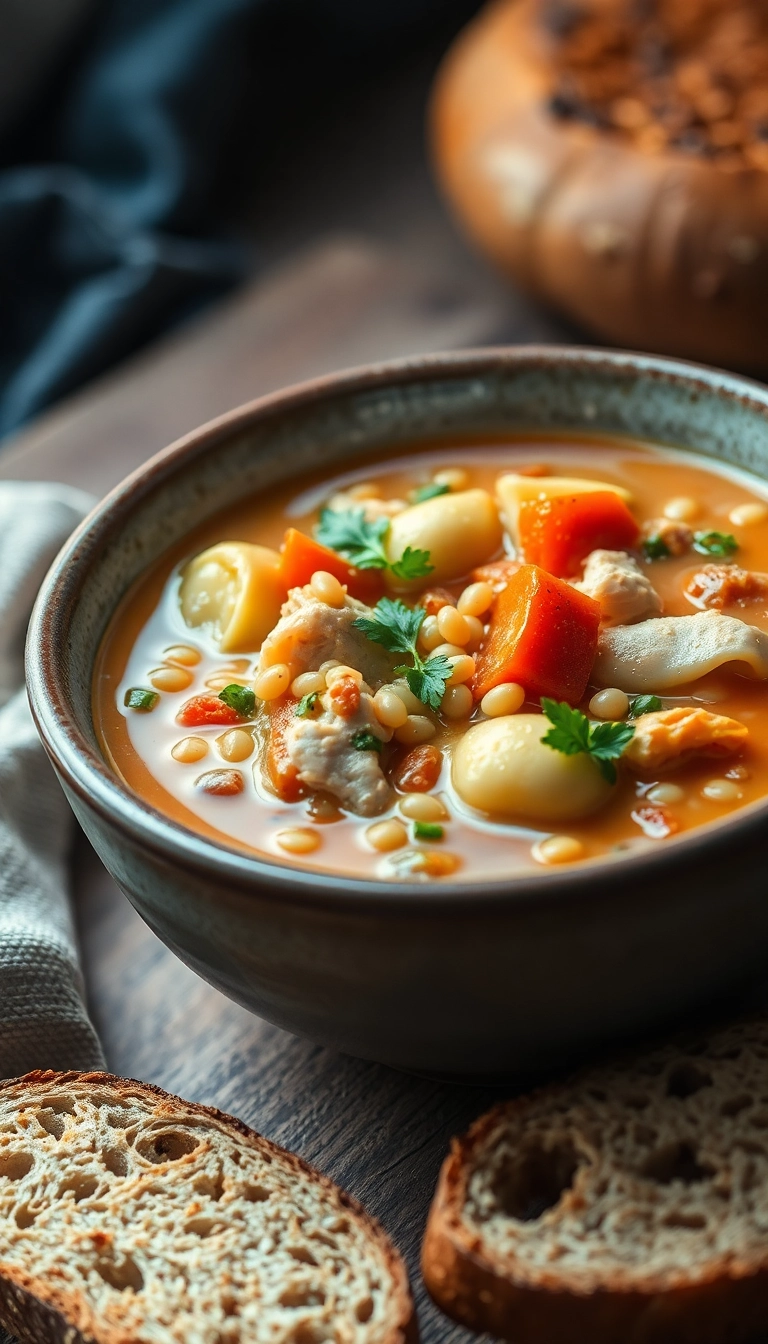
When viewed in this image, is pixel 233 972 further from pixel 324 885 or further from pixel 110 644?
pixel 110 644

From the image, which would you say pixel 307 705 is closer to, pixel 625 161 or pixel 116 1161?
pixel 116 1161

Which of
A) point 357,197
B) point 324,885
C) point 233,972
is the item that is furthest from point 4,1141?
point 357,197

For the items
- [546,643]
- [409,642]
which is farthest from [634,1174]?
[409,642]

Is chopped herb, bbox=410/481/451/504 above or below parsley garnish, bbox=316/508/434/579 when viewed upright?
below

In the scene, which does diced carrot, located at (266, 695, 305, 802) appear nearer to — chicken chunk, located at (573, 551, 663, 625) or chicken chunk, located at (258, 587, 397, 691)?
chicken chunk, located at (258, 587, 397, 691)

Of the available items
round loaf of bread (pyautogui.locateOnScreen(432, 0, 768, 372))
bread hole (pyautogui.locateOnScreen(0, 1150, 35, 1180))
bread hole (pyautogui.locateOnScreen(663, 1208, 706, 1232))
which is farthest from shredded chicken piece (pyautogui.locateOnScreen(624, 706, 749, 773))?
round loaf of bread (pyautogui.locateOnScreen(432, 0, 768, 372))

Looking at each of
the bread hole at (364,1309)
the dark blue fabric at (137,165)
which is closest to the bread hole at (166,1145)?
the bread hole at (364,1309)
